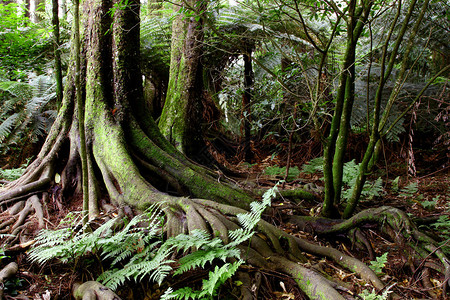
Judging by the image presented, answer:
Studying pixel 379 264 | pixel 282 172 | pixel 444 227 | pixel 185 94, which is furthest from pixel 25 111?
pixel 444 227

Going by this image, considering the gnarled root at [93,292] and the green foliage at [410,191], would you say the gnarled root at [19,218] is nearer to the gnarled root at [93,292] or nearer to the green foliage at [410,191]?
the gnarled root at [93,292]

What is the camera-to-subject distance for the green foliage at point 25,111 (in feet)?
18.6

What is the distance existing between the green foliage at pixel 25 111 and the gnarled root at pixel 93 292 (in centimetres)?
483

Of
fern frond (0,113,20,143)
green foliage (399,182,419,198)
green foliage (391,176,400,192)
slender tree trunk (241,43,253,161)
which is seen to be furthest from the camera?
slender tree trunk (241,43,253,161)

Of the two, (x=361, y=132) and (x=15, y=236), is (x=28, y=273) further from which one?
(x=361, y=132)

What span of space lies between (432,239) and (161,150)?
2.85m

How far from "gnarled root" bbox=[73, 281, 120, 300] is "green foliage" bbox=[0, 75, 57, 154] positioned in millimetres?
4829

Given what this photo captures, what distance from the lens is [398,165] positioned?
5504 mm

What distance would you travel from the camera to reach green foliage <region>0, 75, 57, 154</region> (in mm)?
5680

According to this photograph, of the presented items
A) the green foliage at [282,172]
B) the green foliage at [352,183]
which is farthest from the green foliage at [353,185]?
the green foliage at [282,172]

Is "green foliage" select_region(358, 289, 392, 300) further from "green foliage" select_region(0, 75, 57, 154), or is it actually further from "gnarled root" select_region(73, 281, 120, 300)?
"green foliage" select_region(0, 75, 57, 154)

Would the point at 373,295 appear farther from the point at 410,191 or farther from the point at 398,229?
the point at 410,191

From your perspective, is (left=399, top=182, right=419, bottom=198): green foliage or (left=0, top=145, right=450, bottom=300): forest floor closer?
(left=0, top=145, right=450, bottom=300): forest floor

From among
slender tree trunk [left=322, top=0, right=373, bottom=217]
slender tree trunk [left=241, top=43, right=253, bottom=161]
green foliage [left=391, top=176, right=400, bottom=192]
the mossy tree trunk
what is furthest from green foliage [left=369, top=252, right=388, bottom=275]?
slender tree trunk [left=241, top=43, right=253, bottom=161]
